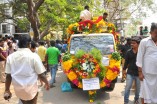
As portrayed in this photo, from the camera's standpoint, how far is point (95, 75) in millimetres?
8648

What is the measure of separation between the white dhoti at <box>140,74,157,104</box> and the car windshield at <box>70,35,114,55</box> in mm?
4159

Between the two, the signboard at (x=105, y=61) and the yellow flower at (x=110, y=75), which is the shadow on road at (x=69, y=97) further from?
the signboard at (x=105, y=61)

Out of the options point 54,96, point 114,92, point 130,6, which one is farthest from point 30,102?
point 130,6

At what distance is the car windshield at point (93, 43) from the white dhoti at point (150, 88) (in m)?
4.16

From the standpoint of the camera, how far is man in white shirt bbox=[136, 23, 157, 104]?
5.81m

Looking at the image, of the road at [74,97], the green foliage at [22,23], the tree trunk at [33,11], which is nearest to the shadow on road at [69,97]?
the road at [74,97]

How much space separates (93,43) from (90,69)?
1.75 m

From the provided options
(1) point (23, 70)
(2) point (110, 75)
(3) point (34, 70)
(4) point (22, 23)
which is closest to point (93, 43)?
(2) point (110, 75)

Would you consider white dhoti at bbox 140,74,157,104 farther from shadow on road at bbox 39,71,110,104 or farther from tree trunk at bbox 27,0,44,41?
tree trunk at bbox 27,0,44,41

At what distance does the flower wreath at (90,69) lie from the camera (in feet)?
28.5

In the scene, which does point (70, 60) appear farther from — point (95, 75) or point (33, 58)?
point (33, 58)

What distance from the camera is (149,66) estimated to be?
5859 mm

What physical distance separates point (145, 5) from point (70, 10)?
2160 centimetres

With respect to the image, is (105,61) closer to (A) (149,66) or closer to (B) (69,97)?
(B) (69,97)
